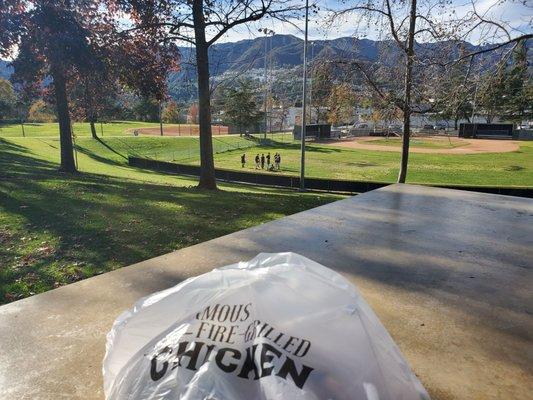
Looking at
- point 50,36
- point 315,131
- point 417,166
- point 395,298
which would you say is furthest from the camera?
point 315,131

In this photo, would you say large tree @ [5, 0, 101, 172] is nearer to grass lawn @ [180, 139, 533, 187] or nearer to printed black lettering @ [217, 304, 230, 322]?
printed black lettering @ [217, 304, 230, 322]

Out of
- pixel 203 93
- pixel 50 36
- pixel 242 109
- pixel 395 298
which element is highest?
pixel 50 36

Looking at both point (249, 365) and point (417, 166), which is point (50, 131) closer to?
point (417, 166)

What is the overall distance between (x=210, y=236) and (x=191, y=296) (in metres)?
4.96

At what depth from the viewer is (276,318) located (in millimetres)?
1562

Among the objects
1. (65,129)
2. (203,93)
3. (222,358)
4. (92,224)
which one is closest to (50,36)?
(203,93)

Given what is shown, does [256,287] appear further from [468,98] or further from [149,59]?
[149,59]

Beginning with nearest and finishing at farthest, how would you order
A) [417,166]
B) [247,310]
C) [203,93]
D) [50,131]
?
1. [247,310]
2. [203,93]
3. [417,166]
4. [50,131]

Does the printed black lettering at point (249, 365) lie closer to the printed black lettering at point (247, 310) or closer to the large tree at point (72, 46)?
the printed black lettering at point (247, 310)

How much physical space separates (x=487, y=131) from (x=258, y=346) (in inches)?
2516

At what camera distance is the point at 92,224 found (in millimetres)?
7078

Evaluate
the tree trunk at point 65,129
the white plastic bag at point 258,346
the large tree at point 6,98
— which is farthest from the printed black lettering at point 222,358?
the large tree at point 6,98

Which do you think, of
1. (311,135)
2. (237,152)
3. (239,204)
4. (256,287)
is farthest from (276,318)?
(311,135)

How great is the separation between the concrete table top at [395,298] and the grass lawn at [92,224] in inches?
75.4
